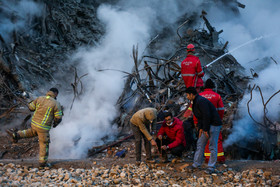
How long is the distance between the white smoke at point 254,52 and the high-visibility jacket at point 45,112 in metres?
3.77

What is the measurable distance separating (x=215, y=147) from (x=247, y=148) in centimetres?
207

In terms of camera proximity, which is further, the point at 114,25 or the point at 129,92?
the point at 114,25

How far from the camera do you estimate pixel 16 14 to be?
1107 cm

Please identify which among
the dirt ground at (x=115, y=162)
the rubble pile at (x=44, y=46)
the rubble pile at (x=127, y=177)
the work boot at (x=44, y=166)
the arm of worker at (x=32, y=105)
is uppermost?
the rubble pile at (x=44, y=46)

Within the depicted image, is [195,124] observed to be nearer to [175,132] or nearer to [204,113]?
[175,132]

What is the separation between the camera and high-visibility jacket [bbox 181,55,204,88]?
661 cm

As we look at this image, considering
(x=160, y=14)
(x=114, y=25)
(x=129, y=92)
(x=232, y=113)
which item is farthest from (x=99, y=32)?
(x=232, y=113)

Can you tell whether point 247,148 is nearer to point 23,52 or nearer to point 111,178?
point 111,178

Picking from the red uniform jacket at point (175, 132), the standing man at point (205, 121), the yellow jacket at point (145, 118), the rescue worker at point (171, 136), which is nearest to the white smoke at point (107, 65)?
the rescue worker at point (171, 136)

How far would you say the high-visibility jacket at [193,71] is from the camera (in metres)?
6.61

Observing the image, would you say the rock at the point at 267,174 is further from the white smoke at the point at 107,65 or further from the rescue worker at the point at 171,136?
the white smoke at the point at 107,65

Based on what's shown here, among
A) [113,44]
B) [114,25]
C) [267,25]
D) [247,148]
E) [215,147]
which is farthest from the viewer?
[267,25]

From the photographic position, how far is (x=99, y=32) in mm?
13875

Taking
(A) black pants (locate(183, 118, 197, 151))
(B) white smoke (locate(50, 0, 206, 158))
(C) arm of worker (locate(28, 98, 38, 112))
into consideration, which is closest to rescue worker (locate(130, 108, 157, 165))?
(A) black pants (locate(183, 118, 197, 151))
